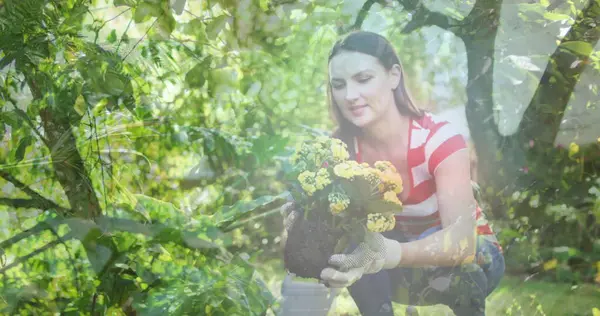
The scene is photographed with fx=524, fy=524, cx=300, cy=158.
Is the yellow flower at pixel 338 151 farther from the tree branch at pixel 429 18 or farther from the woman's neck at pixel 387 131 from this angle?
the tree branch at pixel 429 18

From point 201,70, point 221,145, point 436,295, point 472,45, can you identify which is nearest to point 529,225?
point 436,295

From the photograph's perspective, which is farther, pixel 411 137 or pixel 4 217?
pixel 4 217

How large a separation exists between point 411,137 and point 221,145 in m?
0.56

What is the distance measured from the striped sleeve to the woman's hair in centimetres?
8

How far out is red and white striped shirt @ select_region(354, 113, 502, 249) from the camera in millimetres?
1486

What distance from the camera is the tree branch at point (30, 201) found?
1609 mm

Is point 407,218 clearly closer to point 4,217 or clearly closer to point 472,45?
point 472,45

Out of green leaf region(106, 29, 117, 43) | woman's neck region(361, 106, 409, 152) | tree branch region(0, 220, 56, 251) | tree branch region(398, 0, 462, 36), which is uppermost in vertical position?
green leaf region(106, 29, 117, 43)

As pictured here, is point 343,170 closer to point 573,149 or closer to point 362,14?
point 362,14

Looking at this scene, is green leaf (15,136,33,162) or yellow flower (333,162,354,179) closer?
yellow flower (333,162,354,179)

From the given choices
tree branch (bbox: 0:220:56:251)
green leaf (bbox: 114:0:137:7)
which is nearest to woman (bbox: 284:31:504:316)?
green leaf (bbox: 114:0:137:7)

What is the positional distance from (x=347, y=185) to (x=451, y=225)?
318 millimetres

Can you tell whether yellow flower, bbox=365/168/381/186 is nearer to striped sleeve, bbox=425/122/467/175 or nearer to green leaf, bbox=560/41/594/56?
striped sleeve, bbox=425/122/467/175

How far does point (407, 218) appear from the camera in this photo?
1.50 meters
